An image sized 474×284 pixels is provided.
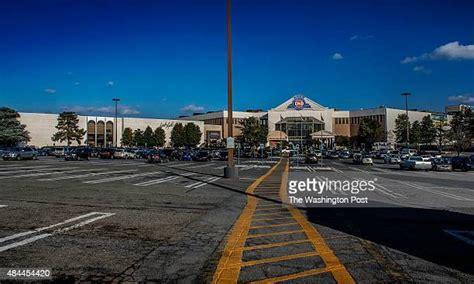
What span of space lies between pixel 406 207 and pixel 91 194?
1092 cm

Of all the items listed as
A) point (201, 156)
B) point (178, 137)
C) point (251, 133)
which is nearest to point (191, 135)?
point (178, 137)

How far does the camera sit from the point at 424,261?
629 cm

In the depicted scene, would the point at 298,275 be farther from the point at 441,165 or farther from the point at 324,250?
the point at 441,165

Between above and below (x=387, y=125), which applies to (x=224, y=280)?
below

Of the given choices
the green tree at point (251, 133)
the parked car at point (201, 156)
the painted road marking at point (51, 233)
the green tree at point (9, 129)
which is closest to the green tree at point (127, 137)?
the green tree at point (9, 129)

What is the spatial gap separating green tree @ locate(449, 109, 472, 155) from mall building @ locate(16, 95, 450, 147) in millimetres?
27741

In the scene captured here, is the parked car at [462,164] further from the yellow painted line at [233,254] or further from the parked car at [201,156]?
the yellow painted line at [233,254]

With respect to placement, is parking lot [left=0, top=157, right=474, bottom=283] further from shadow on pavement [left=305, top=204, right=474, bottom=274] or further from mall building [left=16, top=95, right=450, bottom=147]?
mall building [left=16, top=95, right=450, bottom=147]

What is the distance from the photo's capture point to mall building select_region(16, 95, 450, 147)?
356 feet

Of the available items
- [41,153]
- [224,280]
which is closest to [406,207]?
[224,280]

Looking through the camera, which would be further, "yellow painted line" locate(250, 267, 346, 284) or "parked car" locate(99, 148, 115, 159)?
"parked car" locate(99, 148, 115, 159)

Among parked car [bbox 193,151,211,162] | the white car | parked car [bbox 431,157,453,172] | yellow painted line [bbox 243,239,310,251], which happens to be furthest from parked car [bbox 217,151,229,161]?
yellow painted line [bbox 243,239,310,251]

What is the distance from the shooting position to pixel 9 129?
81125mm

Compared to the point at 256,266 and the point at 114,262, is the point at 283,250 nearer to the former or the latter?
the point at 256,266
